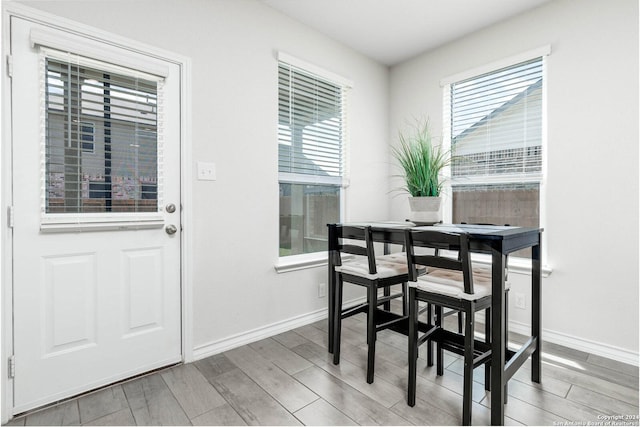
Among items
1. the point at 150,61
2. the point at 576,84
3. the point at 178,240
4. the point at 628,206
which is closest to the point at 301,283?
the point at 178,240

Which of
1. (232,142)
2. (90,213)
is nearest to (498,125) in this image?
(232,142)

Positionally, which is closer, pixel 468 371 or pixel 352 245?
pixel 468 371

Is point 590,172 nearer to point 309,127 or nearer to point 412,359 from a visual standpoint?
point 412,359

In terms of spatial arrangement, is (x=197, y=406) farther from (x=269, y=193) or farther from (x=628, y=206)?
(x=628, y=206)

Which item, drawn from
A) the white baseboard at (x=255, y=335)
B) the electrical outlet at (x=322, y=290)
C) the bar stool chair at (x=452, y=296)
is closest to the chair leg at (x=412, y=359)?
the bar stool chair at (x=452, y=296)

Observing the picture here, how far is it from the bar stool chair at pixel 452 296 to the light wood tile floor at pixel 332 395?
0.18m

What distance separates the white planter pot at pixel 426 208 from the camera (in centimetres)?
224

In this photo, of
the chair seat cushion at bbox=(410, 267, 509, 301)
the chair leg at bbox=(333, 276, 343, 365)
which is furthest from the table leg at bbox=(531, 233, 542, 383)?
the chair leg at bbox=(333, 276, 343, 365)

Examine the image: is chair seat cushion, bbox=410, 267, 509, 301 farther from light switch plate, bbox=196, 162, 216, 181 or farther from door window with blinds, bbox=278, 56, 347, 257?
light switch plate, bbox=196, 162, 216, 181

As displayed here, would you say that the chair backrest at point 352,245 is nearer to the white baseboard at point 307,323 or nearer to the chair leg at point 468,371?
the chair leg at point 468,371

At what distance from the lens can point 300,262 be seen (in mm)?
2824

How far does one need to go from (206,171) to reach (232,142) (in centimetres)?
30

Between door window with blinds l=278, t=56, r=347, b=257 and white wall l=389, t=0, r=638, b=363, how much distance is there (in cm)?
159

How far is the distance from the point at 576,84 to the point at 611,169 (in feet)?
2.15
